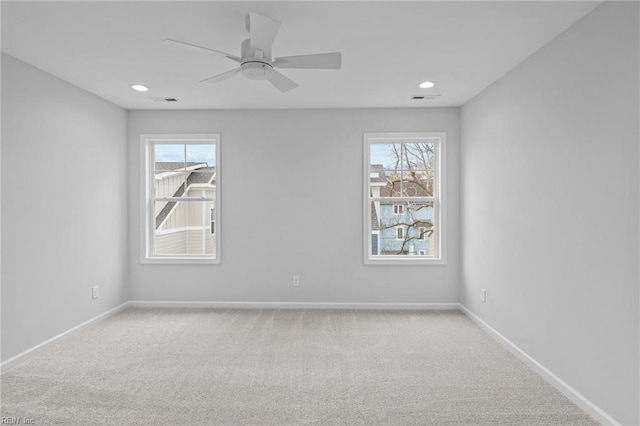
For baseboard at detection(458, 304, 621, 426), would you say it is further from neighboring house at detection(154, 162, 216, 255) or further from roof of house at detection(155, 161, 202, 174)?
roof of house at detection(155, 161, 202, 174)

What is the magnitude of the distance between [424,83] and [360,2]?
164 cm

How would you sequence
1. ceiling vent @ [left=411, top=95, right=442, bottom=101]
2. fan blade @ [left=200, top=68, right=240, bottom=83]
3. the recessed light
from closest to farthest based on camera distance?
1. fan blade @ [left=200, top=68, right=240, bottom=83]
2. the recessed light
3. ceiling vent @ [left=411, top=95, right=442, bottom=101]

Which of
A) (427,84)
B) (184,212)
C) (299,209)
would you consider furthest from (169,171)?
(427,84)

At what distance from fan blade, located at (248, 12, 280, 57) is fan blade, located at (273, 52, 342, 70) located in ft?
0.36

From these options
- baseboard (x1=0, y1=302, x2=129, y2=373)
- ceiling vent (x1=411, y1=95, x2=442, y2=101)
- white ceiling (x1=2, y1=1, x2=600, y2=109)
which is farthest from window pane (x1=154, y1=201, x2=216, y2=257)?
ceiling vent (x1=411, y1=95, x2=442, y2=101)

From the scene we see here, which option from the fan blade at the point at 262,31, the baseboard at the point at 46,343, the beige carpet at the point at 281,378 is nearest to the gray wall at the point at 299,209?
the beige carpet at the point at 281,378

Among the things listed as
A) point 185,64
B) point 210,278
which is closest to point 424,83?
point 185,64

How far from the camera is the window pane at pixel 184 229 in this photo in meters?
4.87

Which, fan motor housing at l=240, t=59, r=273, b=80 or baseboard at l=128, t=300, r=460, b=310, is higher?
fan motor housing at l=240, t=59, r=273, b=80

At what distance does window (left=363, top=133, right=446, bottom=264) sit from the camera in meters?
4.75

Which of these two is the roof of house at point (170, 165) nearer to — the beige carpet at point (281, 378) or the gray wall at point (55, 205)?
the gray wall at point (55, 205)

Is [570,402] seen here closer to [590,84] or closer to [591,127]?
[591,127]

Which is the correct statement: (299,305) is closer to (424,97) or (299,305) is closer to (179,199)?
(179,199)

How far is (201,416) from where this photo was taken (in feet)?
7.48
